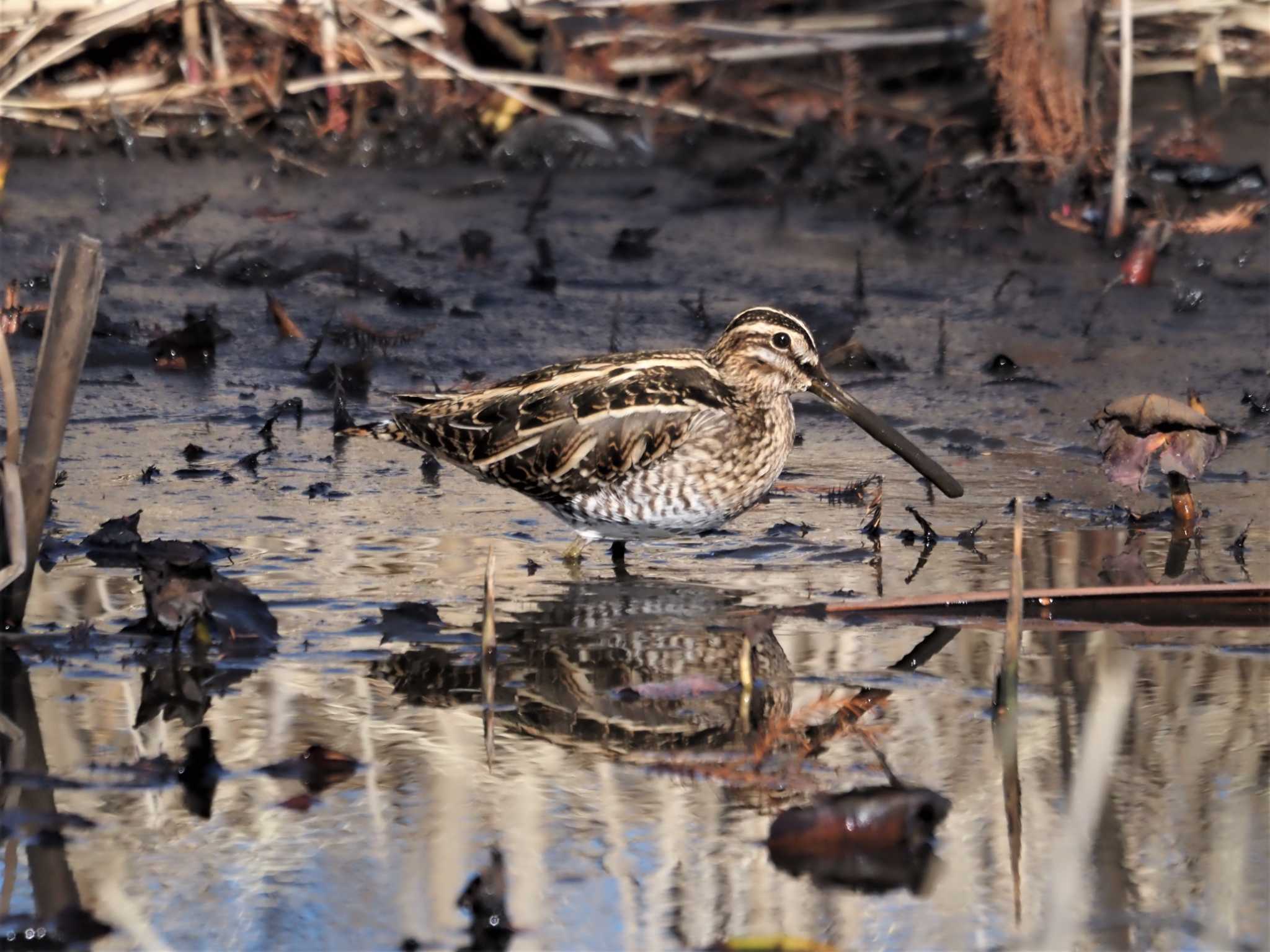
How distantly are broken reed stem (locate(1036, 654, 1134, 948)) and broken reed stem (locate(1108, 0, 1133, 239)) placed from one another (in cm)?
447

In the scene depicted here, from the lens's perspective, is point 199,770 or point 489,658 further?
point 489,658

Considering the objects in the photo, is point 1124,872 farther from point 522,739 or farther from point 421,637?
point 421,637

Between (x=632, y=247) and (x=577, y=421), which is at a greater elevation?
(x=632, y=247)

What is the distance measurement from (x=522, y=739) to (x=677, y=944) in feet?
3.22

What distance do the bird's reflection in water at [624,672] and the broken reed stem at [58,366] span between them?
855 mm

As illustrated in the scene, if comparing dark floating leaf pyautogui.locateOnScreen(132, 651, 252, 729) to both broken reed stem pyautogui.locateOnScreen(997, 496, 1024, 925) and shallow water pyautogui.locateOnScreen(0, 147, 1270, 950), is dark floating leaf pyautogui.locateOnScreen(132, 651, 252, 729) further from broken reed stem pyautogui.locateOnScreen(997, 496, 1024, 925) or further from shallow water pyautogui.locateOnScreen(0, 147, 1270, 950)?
broken reed stem pyautogui.locateOnScreen(997, 496, 1024, 925)

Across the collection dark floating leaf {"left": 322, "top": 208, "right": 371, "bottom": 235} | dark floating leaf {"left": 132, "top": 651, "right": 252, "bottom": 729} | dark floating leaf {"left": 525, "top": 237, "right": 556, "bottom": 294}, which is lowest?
dark floating leaf {"left": 132, "top": 651, "right": 252, "bottom": 729}

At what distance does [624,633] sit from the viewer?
4863mm

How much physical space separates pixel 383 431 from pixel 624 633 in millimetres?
1492

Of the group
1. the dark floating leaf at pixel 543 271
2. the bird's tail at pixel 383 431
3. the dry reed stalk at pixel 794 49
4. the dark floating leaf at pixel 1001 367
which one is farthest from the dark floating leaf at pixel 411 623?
the dry reed stalk at pixel 794 49

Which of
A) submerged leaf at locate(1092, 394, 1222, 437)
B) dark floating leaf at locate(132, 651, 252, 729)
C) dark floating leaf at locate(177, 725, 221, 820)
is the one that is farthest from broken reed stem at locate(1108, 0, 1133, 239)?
dark floating leaf at locate(177, 725, 221, 820)

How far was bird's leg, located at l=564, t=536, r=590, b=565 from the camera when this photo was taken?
5707 mm

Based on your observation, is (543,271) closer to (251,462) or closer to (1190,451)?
(251,462)

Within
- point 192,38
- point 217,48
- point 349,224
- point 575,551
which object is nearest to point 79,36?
point 192,38
